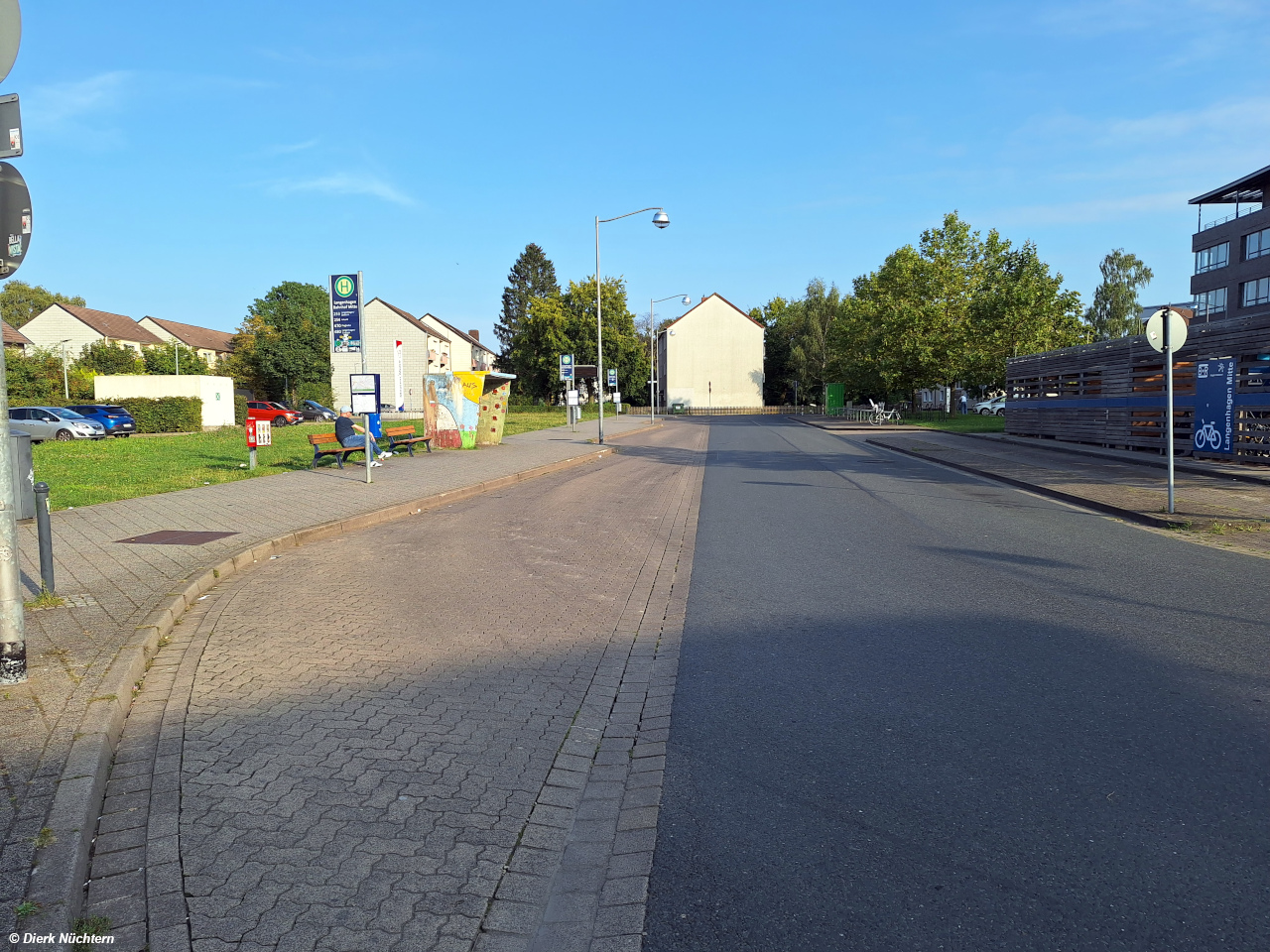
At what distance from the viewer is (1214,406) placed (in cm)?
1917

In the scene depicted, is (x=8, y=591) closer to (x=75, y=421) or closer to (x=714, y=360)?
(x=75, y=421)

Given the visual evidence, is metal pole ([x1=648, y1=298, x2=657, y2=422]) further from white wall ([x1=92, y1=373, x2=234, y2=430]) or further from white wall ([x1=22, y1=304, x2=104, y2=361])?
white wall ([x1=22, y1=304, x2=104, y2=361])

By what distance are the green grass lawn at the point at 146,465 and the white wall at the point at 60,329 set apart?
181ft

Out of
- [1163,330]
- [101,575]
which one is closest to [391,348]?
[1163,330]

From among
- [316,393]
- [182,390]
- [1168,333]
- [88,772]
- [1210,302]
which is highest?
[1210,302]

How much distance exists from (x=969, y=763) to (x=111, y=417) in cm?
3772

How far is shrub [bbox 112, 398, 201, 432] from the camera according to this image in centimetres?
3688

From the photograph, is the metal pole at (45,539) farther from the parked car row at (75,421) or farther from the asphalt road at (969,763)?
the parked car row at (75,421)

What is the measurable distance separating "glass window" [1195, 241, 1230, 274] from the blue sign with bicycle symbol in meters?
40.3

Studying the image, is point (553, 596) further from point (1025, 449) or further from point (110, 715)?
point (1025, 449)

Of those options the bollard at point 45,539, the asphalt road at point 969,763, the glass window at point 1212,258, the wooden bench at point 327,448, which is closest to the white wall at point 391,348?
the glass window at point 1212,258

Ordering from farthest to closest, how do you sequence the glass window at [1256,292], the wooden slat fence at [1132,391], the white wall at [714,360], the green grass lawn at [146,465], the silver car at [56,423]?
1. the white wall at [714,360]
2. the glass window at [1256,292]
3. the silver car at [56,423]
4. the wooden slat fence at [1132,391]
5. the green grass lawn at [146,465]

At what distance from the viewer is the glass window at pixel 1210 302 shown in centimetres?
5284

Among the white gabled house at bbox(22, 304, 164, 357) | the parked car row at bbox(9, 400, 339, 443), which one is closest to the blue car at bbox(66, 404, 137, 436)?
the parked car row at bbox(9, 400, 339, 443)
